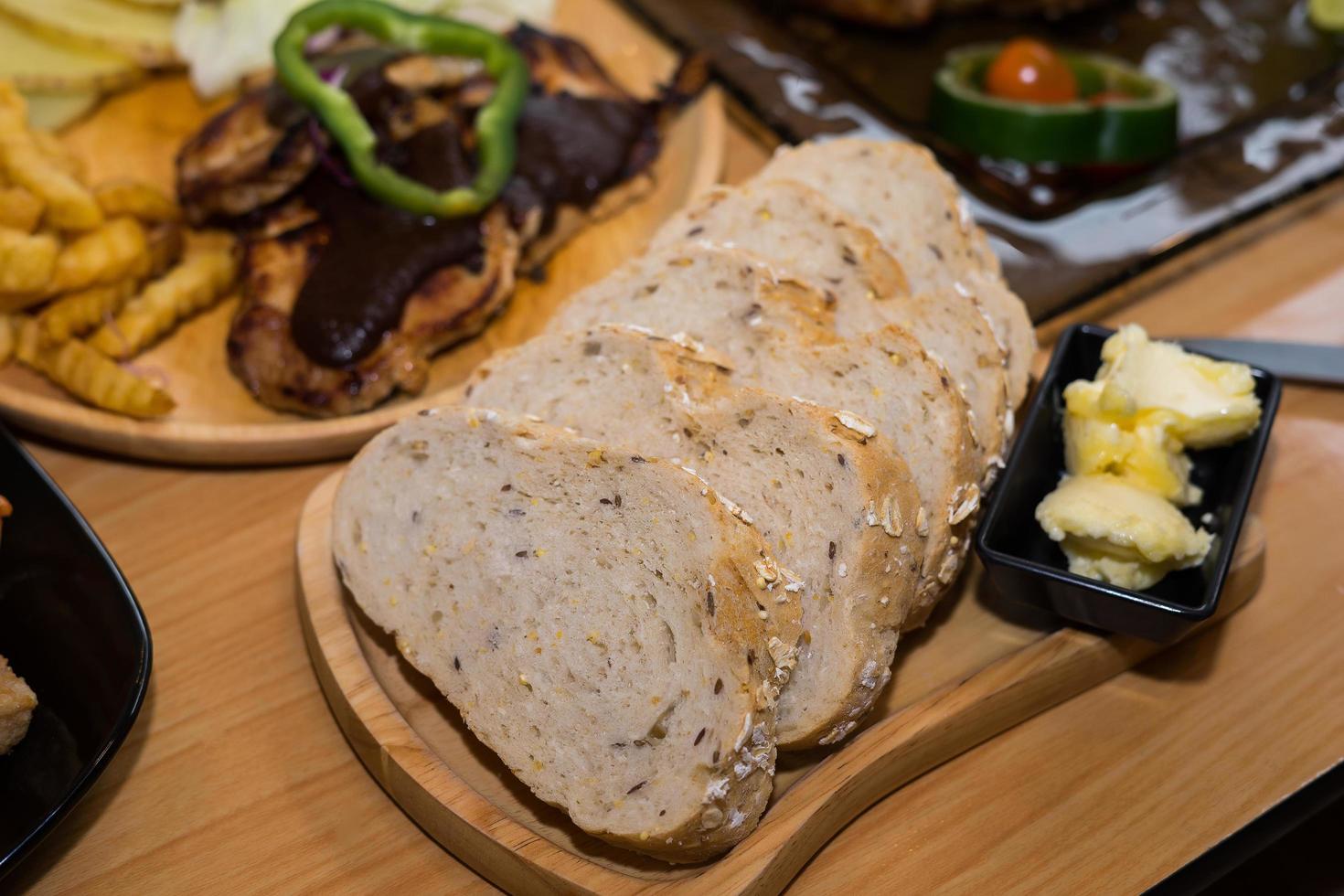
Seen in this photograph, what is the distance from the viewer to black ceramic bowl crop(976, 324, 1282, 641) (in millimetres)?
2281

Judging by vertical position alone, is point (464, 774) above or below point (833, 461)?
below

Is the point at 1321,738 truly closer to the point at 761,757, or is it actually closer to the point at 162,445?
the point at 761,757

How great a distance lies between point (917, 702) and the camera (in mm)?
2309

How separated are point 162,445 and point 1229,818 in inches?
97.6

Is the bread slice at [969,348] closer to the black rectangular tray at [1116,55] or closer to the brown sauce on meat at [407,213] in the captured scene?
the black rectangular tray at [1116,55]

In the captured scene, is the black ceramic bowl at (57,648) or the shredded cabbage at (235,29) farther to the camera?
the shredded cabbage at (235,29)

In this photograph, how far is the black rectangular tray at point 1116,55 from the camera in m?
3.35

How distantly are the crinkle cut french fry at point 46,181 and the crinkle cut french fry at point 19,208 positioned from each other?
0.09 ft

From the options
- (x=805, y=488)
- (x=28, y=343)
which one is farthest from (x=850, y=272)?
(x=28, y=343)

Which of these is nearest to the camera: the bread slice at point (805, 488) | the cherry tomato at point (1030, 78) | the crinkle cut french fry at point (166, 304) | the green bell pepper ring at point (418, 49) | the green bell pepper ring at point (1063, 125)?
the bread slice at point (805, 488)

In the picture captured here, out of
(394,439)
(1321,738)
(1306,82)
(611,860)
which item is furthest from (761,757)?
(1306,82)

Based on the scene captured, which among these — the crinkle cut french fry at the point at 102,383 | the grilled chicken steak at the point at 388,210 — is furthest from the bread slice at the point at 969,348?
the crinkle cut french fry at the point at 102,383

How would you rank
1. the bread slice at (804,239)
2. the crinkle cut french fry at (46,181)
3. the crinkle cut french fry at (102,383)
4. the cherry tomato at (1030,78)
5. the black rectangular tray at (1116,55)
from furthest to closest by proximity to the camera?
the cherry tomato at (1030,78) → the black rectangular tray at (1116,55) → the crinkle cut french fry at (46,181) → the crinkle cut french fry at (102,383) → the bread slice at (804,239)

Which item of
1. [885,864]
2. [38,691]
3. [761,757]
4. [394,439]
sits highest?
[394,439]
